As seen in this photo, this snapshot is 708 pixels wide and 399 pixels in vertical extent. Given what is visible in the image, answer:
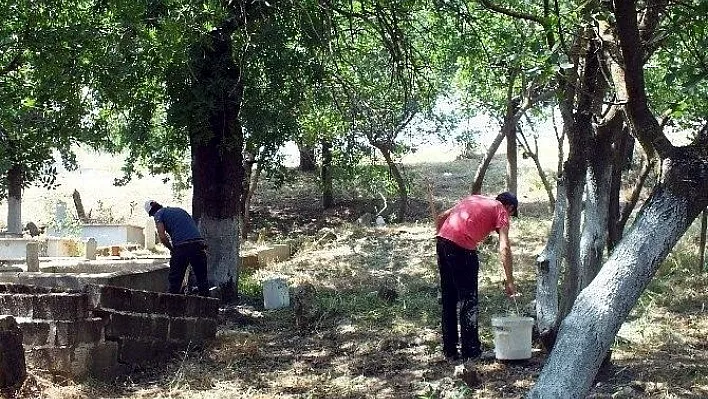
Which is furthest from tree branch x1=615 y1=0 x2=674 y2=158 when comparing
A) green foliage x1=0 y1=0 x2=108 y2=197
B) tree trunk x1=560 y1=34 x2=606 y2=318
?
→ green foliage x1=0 y1=0 x2=108 y2=197

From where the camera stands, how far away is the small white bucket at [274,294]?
36.1 ft

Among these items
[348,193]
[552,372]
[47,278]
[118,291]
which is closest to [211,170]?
[47,278]

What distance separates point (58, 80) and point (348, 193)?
17.4 metres

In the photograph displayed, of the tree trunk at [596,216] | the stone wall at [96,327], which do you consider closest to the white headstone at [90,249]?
the stone wall at [96,327]

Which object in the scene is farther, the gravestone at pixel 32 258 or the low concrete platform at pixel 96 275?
the gravestone at pixel 32 258

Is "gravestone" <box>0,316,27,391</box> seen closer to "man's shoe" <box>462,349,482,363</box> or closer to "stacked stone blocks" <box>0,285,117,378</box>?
"stacked stone blocks" <box>0,285,117,378</box>

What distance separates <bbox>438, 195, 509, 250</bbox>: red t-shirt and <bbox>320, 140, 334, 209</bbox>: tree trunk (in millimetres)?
5889

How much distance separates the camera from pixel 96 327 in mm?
6926

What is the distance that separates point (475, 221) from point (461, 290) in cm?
61

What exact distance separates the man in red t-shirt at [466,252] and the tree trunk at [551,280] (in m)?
0.39

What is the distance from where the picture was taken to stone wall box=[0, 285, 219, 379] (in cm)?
663

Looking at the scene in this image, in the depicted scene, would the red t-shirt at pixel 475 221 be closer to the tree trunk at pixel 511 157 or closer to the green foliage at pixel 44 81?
the green foliage at pixel 44 81

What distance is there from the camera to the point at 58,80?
29.1ft

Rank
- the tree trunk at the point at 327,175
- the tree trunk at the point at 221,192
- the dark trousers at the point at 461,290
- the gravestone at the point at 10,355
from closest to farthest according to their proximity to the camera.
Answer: the gravestone at the point at 10,355 → the dark trousers at the point at 461,290 → the tree trunk at the point at 221,192 → the tree trunk at the point at 327,175
